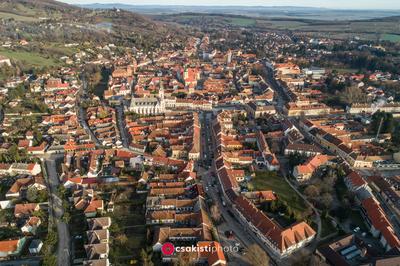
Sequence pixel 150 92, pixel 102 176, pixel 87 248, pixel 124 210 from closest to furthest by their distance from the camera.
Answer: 1. pixel 87 248
2. pixel 124 210
3. pixel 102 176
4. pixel 150 92

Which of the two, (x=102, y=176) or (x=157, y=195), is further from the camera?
(x=102, y=176)

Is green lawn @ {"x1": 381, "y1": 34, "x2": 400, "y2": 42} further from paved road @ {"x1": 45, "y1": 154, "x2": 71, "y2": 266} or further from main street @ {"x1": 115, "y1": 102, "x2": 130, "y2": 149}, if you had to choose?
paved road @ {"x1": 45, "y1": 154, "x2": 71, "y2": 266}

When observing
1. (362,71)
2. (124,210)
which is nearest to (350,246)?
(124,210)

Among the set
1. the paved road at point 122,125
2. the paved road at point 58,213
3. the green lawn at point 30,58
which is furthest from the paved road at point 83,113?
the green lawn at point 30,58

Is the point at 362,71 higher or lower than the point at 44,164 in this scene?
higher

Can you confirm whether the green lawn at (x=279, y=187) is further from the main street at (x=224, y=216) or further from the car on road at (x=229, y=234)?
the car on road at (x=229, y=234)

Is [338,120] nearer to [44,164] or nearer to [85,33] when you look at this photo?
[44,164]
